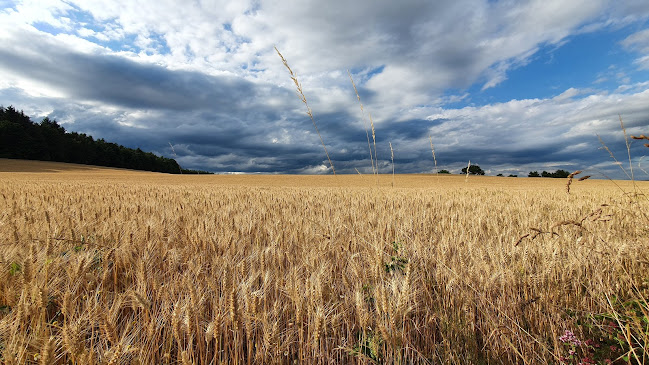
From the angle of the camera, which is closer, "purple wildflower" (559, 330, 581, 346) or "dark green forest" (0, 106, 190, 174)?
"purple wildflower" (559, 330, 581, 346)

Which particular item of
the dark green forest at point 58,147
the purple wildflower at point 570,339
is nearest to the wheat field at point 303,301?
the purple wildflower at point 570,339

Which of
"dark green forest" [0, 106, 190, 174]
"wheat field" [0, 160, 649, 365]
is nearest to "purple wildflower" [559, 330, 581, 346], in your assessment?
"wheat field" [0, 160, 649, 365]

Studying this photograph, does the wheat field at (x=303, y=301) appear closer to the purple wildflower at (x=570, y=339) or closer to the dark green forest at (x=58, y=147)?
the purple wildflower at (x=570, y=339)

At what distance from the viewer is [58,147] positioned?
66938mm

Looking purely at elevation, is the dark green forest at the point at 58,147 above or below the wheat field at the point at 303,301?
above

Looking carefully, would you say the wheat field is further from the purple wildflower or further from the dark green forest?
the dark green forest

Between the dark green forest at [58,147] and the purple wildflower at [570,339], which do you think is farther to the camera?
the dark green forest at [58,147]

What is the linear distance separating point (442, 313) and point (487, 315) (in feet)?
0.68

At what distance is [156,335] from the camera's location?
Result: 1.34 m

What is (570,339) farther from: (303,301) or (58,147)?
(58,147)

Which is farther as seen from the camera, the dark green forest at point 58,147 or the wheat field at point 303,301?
the dark green forest at point 58,147

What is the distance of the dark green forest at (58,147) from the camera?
202 feet

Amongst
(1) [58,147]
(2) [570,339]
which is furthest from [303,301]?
(1) [58,147]

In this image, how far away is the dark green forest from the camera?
6162cm
